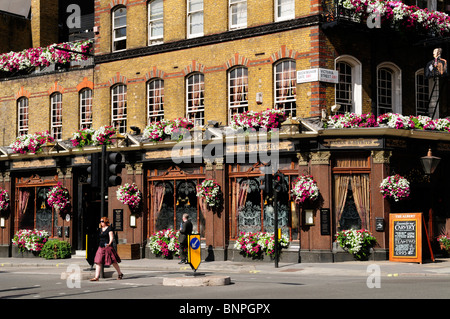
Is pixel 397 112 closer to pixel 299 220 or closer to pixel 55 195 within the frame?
pixel 299 220

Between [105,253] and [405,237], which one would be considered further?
[405,237]

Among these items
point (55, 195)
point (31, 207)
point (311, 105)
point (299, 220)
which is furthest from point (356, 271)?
point (31, 207)

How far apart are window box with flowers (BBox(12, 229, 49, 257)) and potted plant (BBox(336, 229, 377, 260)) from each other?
44.5ft

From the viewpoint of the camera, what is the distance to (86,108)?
3216 cm

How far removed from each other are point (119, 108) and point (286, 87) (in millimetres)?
8076

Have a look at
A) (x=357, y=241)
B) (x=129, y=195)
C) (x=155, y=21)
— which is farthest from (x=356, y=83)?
(x=129, y=195)

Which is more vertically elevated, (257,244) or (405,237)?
(405,237)

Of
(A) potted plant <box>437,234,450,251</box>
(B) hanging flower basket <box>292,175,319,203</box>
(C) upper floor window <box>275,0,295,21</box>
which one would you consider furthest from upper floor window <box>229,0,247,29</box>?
(A) potted plant <box>437,234,450,251</box>

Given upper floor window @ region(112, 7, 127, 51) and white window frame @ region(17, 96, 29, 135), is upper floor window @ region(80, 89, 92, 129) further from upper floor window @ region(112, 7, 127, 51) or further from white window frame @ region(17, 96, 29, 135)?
white window frame @ region(17, 96, 29, 135)

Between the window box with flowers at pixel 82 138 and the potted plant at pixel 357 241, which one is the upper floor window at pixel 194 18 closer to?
the window box with flowers at pixel 82 138

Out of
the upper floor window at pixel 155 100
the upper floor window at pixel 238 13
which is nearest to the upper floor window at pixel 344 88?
the upper floor window at pixel 238 13

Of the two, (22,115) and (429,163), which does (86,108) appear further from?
(429,163)

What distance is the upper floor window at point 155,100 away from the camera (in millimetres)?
29641
